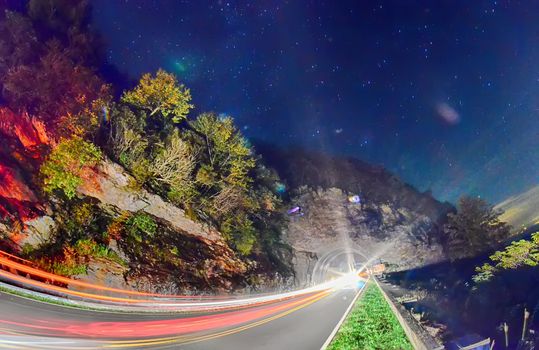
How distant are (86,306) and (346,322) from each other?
1463 centimetres

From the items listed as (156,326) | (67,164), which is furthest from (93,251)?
(156,326)

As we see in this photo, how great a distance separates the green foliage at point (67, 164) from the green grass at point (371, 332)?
19.5 meters

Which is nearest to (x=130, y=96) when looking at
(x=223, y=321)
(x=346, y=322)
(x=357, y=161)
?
(x=223, y=321)

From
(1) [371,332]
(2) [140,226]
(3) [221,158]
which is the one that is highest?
(3) [221,158]

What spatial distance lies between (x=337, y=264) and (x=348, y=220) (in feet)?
37.3

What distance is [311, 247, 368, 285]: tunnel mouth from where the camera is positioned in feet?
163

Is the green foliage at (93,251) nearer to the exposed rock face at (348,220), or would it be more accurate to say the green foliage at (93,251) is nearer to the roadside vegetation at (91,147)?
the roadside vegetation at (91,147)

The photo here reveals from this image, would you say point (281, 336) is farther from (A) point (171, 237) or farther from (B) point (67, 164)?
(B) point (67, 164)

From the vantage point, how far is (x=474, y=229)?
42531 millimetres

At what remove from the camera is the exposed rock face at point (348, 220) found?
4606 cm

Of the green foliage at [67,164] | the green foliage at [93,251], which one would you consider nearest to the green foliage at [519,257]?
the green foliage at [93,251]

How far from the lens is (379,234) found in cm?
4991

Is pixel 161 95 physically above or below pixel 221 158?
above

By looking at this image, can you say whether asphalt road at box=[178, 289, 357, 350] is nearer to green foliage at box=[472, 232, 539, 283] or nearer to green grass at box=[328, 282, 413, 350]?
green grass at box=[328, 282, 413, 350]
